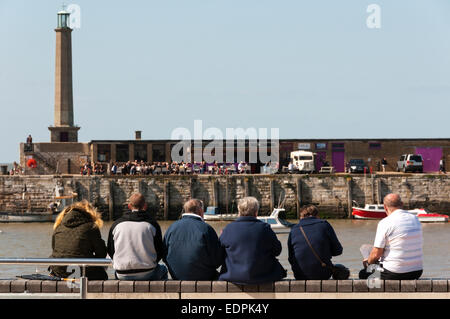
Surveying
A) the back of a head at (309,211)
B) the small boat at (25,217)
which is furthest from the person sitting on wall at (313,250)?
the small boat at (25,217)

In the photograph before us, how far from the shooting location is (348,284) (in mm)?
8547

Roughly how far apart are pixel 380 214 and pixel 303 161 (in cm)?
865

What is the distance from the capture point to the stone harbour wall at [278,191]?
174 feet

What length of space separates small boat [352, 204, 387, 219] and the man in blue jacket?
1683 inches

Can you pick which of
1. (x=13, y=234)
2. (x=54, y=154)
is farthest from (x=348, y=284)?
(x=54, y=154)

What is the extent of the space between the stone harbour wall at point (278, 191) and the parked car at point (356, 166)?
3.06 meters

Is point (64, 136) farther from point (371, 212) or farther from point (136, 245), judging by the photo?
point (136, 245)

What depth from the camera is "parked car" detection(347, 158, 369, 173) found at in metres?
56.8

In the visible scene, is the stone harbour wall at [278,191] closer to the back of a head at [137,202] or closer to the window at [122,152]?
the window at [122,152]

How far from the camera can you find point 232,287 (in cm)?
862

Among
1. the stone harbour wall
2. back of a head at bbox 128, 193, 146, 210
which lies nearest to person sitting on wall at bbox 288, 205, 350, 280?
back of a head at bbox 128, 193, 146, 210

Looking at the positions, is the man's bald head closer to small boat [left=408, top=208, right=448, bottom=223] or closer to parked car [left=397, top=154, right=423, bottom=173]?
small boat [left=408, top=208, right=448, bottom=223]
